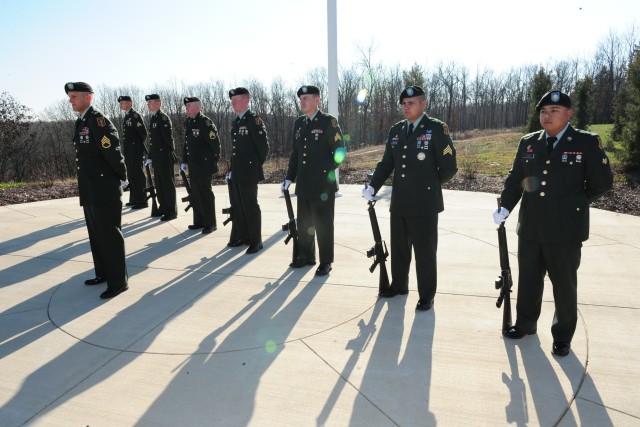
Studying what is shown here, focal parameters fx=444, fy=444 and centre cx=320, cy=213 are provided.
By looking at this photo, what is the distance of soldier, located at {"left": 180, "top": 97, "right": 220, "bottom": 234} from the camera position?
6863 mm

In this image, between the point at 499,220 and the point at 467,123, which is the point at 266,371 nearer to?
the point at 499,220

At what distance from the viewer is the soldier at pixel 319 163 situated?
196 inches

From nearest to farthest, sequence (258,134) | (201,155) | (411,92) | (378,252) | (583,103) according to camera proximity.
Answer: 1. (411,92)
2. (378,252)
3. (258,134)
4. (201,155)
5. (583,103)

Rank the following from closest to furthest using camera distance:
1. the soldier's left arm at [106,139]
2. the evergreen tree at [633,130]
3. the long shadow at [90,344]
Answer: the long shadow at [90,344]
the soldier's left arm at [106,139]
the evergreen tree at [633,130]

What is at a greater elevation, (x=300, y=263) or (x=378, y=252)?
(x=378, y=252)

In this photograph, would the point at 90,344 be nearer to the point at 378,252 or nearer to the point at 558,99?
the point at 378,252

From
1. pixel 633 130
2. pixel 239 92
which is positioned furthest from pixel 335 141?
pixel 633 130

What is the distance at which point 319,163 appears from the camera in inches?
198

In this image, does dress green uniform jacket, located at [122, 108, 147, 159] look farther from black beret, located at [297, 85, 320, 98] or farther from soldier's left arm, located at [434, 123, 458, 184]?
soldier's left arm, located at [434, 123, 458, 184]

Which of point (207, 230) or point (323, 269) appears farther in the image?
point (207, 230)

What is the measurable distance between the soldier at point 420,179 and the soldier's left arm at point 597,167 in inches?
42.5

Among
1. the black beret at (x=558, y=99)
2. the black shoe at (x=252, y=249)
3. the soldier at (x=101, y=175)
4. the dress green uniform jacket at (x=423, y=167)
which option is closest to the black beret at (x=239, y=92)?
the soldier at (x=101, y=175)

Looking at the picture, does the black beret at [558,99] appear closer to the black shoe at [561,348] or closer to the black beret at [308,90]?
the black shoe at [561,348]

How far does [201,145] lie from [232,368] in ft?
15.1
